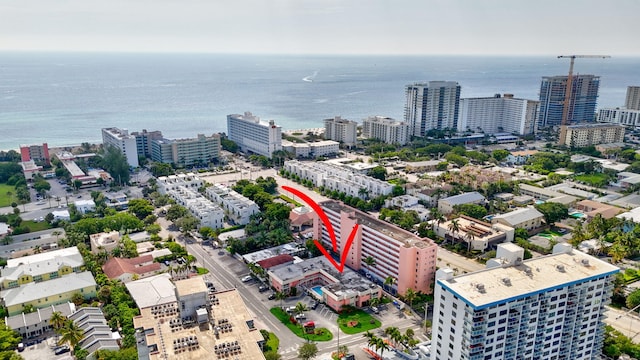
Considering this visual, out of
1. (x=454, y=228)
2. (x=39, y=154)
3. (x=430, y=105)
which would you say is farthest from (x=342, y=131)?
(x=39, y=154)

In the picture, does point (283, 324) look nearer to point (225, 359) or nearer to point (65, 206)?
point (225, 359)

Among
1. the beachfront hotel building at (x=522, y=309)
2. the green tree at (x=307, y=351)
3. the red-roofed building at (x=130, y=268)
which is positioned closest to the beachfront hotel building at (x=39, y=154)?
the red-roofed building at (x=130, y=268)

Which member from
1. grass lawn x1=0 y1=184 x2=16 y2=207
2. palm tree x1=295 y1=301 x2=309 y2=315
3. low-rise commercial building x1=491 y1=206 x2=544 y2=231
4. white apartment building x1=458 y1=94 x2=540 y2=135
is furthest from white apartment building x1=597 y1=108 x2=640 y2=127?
grass lawn x1=0 y1=184 x2=16 y2=207

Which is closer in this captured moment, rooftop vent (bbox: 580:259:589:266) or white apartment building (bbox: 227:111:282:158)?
rooftop vent (bbox: 580:259:589:266)

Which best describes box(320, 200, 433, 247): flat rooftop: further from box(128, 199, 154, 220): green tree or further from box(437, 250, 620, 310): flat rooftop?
box(128, 199, 154, 220): green tree

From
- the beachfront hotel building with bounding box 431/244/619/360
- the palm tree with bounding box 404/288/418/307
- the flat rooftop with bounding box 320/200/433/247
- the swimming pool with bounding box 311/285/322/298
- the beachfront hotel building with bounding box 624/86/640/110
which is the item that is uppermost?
the beachfront hotel building with bounding box 624/86/640/110

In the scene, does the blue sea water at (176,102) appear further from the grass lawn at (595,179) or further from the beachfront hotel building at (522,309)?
the beachfront hotel building at (522,309)

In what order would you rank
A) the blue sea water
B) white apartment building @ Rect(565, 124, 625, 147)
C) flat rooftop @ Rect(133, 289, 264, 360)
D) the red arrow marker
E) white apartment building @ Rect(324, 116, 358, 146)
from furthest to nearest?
the blue sea water → white apartment building @ Rect(324, 116, 358, 146) → white apartment building @ Rect(565, 124, 625, 147) → the red arrow marker → flat rooftop @ Rect(133, 289, 264, 360)

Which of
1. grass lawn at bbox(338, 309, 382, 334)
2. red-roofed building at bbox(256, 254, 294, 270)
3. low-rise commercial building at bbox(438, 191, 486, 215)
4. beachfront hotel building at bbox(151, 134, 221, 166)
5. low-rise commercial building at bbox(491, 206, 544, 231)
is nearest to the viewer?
grass lawn at bbox(338, 309, 382, 334)
